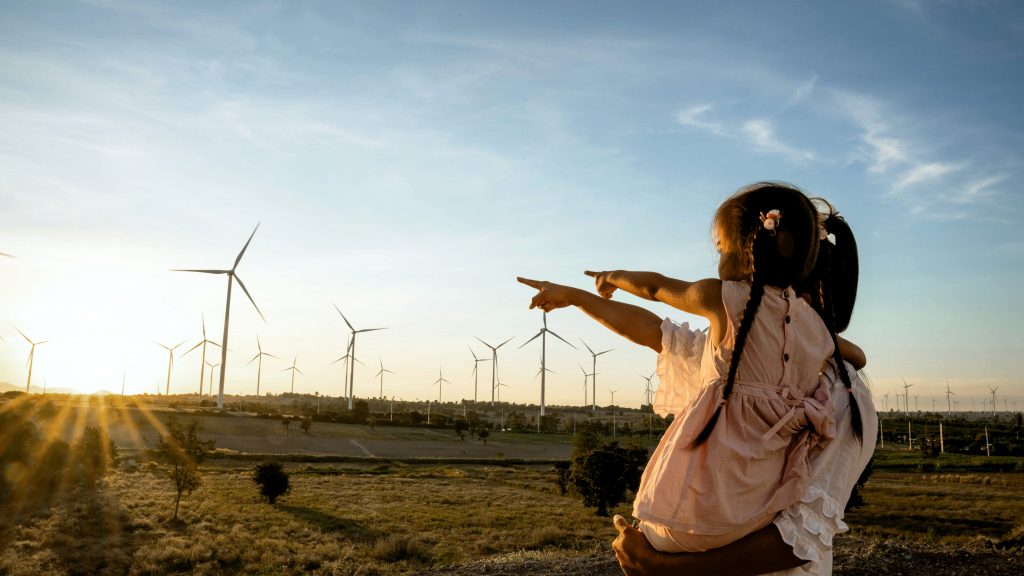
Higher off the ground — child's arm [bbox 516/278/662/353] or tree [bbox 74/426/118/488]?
child's arm [bbox 516/278/662/353]

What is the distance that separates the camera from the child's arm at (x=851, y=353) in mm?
2754

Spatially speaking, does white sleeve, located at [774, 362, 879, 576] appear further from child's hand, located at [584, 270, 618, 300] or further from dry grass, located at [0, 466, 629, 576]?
dry grass, located at [0, 466, 629, 576]

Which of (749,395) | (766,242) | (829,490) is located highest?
(766,242)

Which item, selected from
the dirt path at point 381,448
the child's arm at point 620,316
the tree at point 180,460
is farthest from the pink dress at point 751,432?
the dirt path at point 381,448

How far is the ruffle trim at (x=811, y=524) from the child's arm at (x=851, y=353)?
682mm

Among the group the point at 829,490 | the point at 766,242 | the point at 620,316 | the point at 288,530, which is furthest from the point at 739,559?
the point at 288,530

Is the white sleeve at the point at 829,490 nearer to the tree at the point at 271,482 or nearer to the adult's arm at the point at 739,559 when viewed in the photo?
the adult's arm at the point at 739,559

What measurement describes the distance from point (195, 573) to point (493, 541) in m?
12.9

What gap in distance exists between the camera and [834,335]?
8.45 ft

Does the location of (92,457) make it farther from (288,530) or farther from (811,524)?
(811,524)

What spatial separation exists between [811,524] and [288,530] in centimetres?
3453

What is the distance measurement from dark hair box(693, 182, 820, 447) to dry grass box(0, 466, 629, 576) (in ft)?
81.2

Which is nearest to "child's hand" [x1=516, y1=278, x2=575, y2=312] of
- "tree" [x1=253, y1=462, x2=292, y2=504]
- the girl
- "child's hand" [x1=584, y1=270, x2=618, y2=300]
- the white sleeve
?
"child's hand" [x1=584, y1=270, x2=618, y2=300]

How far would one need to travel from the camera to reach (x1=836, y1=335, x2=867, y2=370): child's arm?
275 cm
